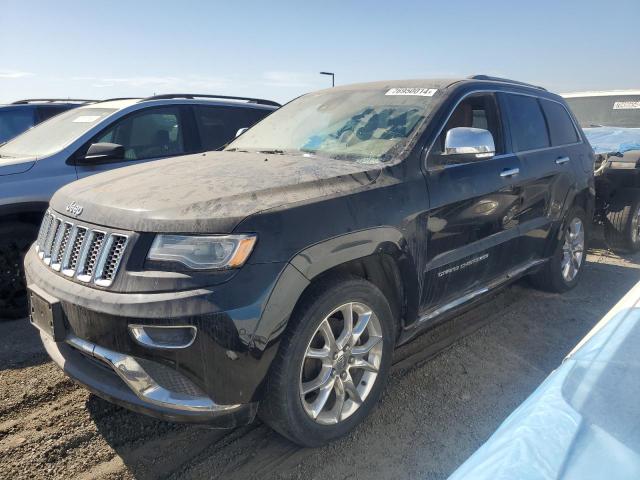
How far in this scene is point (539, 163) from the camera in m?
3.99

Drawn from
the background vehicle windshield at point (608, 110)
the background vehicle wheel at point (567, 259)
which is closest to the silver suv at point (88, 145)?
the background vehicle wheel at point (567, 259)

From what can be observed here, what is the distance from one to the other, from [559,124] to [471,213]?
2.08m

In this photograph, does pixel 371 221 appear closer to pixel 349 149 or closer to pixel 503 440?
pixel 349 149

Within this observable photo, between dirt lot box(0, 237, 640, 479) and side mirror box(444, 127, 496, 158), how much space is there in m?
1.42

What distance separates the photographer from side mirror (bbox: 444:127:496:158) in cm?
296

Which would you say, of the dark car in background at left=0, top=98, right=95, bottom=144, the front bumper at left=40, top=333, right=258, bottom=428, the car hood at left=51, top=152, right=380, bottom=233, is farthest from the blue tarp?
the dark car in background at left=0, top=98, right=95, bottom=144

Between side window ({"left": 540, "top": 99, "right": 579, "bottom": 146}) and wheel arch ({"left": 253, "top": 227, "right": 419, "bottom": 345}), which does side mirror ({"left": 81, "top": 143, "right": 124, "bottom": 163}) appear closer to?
wheel arch ({"left": 253, "top": 227, "right": 419, "bottom": 345})

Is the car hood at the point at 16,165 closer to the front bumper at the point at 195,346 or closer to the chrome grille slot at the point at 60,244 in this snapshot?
the chrome grille slot at the point at 60,244

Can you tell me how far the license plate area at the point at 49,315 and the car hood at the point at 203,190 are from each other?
16.2 inches

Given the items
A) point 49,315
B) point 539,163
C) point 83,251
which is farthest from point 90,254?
point 539,163

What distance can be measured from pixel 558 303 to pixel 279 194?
11.0 ft

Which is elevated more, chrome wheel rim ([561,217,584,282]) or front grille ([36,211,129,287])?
front grille ([36,211,129,287])

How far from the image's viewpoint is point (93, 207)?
2408 millimetres

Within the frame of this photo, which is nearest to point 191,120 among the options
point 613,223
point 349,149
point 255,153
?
point 255,153
